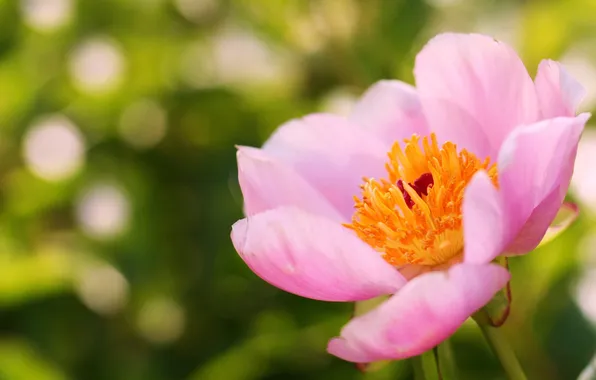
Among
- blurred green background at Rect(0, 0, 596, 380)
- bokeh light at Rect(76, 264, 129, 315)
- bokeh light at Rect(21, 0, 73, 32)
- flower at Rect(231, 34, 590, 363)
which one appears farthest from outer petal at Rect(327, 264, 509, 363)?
bokeh light at Rect(21, 0, 73, 32)

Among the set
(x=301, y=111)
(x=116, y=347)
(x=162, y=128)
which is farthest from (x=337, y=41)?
(x=116, y=347)

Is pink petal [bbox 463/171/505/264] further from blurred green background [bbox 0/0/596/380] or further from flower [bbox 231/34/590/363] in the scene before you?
blurred green background [bbox 0/0/596/380]

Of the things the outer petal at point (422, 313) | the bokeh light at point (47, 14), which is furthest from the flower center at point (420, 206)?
the bokeh light at point (47, 14)

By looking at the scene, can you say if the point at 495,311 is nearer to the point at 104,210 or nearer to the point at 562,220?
the point at 562,220

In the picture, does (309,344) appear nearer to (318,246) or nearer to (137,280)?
(137,280)

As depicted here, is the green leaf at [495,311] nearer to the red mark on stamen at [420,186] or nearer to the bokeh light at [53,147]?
the red mark on stamen at [420,186]

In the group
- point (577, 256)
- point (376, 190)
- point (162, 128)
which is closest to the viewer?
point (376, 190)
